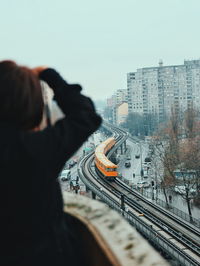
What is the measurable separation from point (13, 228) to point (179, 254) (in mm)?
9068

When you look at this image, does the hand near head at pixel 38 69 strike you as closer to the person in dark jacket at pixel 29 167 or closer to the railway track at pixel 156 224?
the person in dark jacket at pixel 29 167

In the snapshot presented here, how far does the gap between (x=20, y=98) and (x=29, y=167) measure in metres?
0.18

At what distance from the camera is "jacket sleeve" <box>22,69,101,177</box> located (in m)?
0.93

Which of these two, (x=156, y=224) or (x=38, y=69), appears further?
(x=156, y=224)

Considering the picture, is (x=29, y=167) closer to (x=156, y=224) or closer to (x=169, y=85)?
(x=156, y=224)

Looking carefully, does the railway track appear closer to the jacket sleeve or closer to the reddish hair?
the jacket sleeve

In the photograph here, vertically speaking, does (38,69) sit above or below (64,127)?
above

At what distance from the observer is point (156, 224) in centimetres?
1222

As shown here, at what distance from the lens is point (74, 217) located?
1314 mm

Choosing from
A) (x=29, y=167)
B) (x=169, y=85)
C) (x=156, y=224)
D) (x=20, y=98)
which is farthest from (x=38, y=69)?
(x=169, y=85)

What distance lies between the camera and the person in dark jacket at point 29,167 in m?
0.92

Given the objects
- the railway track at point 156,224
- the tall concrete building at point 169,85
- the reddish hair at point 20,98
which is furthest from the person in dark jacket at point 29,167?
the tall concrete building at point 169,85

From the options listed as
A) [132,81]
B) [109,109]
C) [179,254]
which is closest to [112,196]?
[179,254]

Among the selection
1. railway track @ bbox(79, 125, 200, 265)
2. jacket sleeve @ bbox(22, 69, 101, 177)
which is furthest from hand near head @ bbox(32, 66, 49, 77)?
railway track @ bbox(79, 125, 200, 265)
